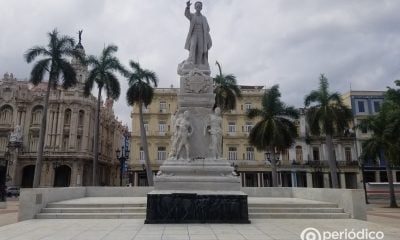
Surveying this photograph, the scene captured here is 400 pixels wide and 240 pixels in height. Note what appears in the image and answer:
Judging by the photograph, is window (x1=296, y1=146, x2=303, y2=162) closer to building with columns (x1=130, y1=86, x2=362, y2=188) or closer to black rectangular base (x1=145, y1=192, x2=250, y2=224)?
building with columns (x1=130, y1=86, x2=362, y2=188)

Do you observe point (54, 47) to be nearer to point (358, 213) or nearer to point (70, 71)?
point (70, 71)

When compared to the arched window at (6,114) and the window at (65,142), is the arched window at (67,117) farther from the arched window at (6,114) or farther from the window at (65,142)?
the arched window at (6,114)

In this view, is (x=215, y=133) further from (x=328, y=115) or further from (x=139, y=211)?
(x=328, y=115)

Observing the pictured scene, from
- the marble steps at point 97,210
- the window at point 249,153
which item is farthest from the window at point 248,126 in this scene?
the marble steps at point 97,210

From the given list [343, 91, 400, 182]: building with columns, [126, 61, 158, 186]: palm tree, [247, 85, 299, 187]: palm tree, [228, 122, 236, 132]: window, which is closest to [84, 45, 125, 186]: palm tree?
[126, 61, 158, 186]: palm tree

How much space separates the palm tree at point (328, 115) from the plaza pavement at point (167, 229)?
2092 centimetres

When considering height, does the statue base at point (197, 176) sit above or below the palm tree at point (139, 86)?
below

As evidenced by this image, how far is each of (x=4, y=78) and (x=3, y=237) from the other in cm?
5383

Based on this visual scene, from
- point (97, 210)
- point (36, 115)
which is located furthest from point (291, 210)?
point (36, 115)

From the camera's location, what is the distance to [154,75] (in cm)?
3406

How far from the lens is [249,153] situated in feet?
163

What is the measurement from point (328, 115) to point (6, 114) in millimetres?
48296

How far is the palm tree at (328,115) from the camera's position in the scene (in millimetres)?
31062

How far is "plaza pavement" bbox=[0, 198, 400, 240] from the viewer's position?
8625 millimetres
